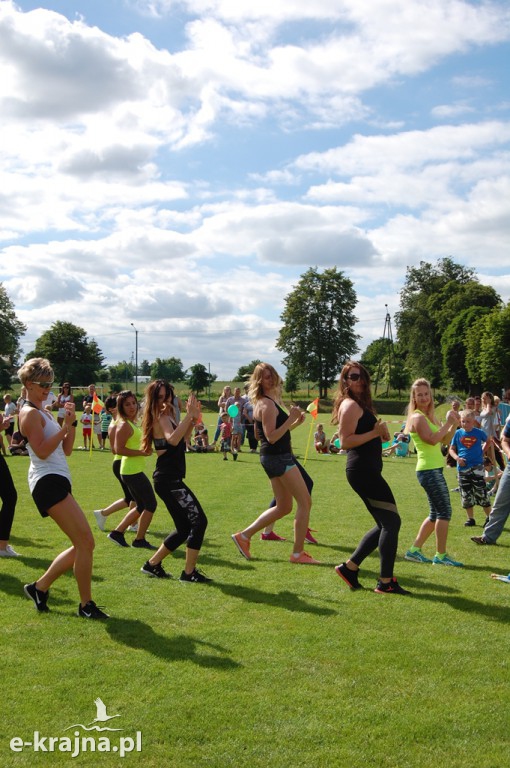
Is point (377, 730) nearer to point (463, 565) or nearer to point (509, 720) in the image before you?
point (509, 720)

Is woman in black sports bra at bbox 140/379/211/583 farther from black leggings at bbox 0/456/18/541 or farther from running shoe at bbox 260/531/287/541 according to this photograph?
running shoe at bbox 260/531/287/541

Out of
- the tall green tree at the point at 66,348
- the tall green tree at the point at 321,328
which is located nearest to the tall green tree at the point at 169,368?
the tall green tree at the point at 66,348

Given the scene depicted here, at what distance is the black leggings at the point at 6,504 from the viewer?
764 cm

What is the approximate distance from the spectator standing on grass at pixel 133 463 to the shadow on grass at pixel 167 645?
2617mm

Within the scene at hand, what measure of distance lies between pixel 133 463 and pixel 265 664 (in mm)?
3872

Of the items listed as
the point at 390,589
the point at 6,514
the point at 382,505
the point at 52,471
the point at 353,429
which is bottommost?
the point at 390,589

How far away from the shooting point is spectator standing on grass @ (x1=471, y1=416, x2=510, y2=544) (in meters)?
7.84

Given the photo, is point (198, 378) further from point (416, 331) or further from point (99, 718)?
point (99, 718)

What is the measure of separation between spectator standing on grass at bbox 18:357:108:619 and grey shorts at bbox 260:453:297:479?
2475 mm

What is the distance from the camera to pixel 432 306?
77.4 metres

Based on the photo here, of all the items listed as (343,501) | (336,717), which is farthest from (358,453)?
(343,501)

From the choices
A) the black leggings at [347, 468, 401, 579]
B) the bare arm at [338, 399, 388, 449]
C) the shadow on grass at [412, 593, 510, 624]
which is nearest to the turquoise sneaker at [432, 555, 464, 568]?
the shadow on grass at [412, 593, 510, 624]

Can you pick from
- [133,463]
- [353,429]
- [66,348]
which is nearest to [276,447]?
[353,429]

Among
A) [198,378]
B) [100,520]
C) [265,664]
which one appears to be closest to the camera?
[265,664]
